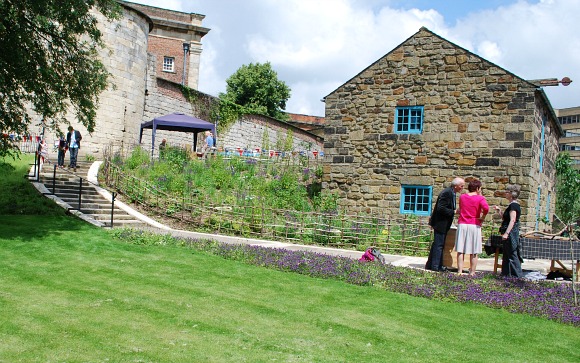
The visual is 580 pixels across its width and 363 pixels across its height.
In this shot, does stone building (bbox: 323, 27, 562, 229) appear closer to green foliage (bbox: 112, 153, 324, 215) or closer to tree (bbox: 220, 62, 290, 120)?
green foliage (bbox: 112, 153, 324, 215)

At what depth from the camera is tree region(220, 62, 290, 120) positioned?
172 ft

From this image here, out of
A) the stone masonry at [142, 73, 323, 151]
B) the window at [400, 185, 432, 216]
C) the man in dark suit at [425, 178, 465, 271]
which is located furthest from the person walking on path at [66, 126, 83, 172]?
the man in dark suit at [425, 178, 465, 271]

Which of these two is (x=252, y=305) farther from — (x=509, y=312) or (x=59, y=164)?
(x=59, y=164)

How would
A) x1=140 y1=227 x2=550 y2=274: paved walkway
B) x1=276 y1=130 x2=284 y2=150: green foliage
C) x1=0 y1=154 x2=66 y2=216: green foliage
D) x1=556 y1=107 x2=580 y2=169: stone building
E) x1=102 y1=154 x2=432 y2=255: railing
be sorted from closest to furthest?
x1=140 y1=227 x2=550 y2=274: paved walkway, x1=0 y1=154 x2=66 y2=216: green foliage, x1=102 y1=154 x2=432 y2=255: railing, x1=276 y1=130 x2=284 y2=150: green foliage, x1=556 y1=107 x2=580 y2=169: stone building

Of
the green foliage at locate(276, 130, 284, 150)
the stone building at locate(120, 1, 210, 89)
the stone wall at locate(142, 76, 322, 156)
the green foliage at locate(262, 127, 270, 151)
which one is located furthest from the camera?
the stone building at locate(120, 1, 210, 89)

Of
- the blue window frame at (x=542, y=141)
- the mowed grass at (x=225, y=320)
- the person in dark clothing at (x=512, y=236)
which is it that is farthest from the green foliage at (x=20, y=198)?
the blue window frame at (x=542, y=141)

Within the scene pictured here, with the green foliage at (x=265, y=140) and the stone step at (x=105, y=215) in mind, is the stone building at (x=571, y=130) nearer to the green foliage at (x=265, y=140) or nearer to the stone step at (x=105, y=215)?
the green foliage at (x=265, y=140)

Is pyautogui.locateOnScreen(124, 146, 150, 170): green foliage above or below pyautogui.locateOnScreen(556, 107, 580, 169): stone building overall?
below

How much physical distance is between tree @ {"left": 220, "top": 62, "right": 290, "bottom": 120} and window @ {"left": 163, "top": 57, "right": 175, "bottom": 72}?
6437 millimetres

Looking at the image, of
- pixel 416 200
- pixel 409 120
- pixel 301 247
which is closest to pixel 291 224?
pixel 301 247

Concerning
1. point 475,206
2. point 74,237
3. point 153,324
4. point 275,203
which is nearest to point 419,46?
point 275,203

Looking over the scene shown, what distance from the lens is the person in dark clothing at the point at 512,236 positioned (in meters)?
10.3

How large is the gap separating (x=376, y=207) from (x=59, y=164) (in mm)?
11135

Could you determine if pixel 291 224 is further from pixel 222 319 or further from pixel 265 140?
pixel 265 140
